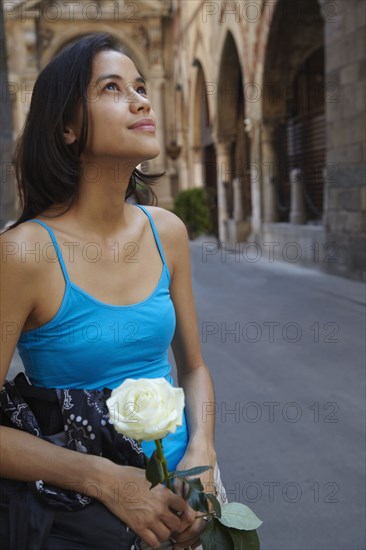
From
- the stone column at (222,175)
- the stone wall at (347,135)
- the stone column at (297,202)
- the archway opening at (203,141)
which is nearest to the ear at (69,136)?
the stone wall at (347,135)

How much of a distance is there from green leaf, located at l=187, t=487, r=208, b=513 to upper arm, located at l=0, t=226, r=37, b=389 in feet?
1.28

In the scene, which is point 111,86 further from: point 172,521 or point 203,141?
point 203,141

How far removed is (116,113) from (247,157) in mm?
16698

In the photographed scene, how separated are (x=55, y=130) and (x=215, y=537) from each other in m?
0.82

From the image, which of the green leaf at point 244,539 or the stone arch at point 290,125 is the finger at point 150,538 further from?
the stone arch at point 290,125

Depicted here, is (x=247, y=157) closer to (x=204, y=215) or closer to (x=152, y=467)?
(x=204, y=215)

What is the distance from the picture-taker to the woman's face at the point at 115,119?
130 centimetres

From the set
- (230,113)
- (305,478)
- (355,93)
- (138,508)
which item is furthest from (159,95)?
(138,508)

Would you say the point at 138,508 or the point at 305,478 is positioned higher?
the point at 138,508

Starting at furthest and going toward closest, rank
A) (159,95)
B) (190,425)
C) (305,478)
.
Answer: (159,95) → (305,478) → (190,425)

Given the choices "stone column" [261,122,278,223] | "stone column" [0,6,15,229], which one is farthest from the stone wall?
"stone column" [0,6,15,229]

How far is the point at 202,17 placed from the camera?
56.6 feet

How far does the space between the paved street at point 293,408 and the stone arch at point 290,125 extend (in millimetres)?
4478

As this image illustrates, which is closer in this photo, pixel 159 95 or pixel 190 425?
pixel 190 425
